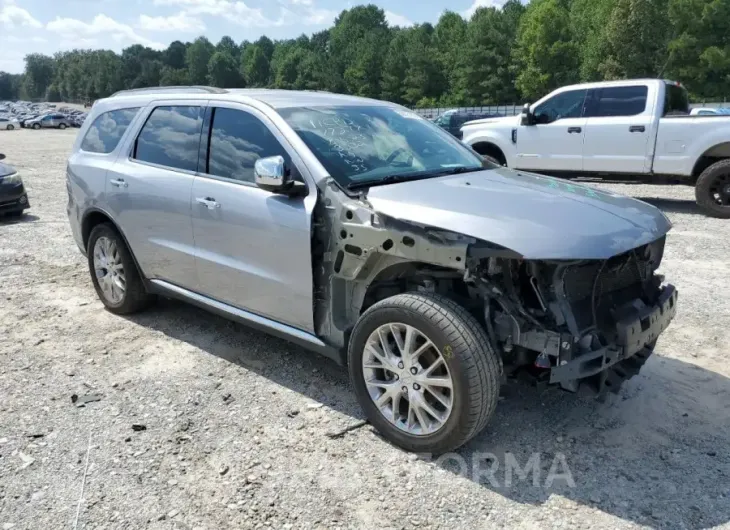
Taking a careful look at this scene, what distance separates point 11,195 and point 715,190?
36.5ft

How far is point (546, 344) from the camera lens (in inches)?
118

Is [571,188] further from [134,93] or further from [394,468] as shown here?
[134,93]

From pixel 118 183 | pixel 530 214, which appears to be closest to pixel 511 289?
pixel 530 214

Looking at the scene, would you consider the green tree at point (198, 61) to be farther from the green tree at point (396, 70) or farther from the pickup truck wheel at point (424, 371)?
the pickup truck wheel at point (424, 371)

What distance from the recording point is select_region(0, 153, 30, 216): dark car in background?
1051cm

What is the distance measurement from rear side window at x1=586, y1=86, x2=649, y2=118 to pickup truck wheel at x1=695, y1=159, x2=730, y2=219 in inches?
58.2

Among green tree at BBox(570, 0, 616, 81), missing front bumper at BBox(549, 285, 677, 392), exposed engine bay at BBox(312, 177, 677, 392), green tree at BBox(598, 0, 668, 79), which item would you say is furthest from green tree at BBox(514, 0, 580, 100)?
exposed engine bay at BBox(312, 177, 677, 392)

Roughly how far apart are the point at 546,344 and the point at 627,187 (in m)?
11.1

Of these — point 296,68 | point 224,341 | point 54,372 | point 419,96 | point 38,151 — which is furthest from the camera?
point 296,68

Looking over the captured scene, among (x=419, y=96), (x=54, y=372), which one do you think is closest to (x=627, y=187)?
(x=54, y=372)

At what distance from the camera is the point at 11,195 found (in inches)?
416

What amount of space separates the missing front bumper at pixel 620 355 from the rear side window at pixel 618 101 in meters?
7.27

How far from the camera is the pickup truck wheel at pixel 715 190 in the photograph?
9.04 meters

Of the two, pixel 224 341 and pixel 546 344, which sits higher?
pixel 546 344
